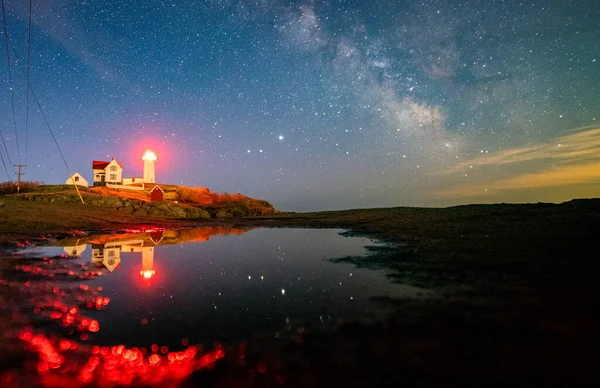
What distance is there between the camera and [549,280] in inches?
291

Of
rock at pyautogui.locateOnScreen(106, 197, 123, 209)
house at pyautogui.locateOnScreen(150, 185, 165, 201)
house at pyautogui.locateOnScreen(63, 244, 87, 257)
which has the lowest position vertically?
house at pyautogui.locateOnScreen(63, 244, 87, 257)

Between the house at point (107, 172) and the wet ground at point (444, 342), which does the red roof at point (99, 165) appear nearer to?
the house at point (107, 172)

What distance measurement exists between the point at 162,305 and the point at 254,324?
7.80 feet

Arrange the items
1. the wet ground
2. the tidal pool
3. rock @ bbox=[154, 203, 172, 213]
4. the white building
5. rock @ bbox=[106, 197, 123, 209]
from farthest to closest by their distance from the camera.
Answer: the white building, rock @ bbox=[154, 203, 172, 213], rock @ bbox=[106, 197, 123, 209], the tidal pool, the wet ground

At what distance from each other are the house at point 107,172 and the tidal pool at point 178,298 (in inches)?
2914

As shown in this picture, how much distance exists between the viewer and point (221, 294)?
7.27m

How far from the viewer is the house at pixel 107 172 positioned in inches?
2963

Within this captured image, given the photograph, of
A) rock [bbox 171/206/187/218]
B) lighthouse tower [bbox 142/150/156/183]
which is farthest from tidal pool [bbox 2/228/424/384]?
lighthouse tower [bbox 142/150/156/183]

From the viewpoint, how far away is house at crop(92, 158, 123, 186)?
7525cm

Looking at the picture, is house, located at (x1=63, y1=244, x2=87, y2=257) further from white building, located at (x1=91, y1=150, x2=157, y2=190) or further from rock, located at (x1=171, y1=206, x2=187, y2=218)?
white building, located at (x1=91, y1=150, x2=157, y2=190)

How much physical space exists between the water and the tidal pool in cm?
2

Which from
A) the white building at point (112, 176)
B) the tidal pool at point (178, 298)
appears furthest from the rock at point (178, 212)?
the tidal pool at point (178, 298)

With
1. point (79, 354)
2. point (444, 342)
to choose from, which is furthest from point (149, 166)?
point (444, 342)

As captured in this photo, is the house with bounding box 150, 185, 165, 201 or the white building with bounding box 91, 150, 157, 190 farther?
the white building with bounding box 91, 150, 157, 190
